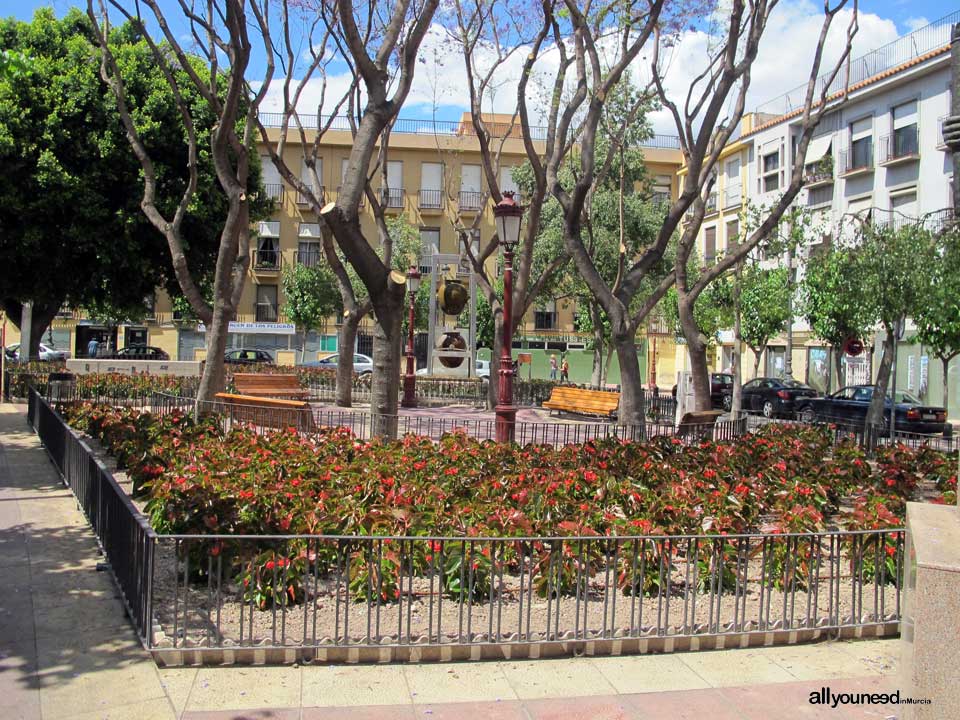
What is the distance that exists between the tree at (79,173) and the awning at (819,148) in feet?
75.1

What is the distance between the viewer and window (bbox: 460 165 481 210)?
47.3m

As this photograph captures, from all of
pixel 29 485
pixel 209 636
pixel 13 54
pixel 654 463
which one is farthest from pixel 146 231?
pixel 209 636

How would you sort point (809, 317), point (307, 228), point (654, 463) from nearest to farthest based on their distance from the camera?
point (654, 463)
point (809, 317)
point (307, 228)

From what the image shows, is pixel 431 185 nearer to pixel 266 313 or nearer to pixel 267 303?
pixel 267 303

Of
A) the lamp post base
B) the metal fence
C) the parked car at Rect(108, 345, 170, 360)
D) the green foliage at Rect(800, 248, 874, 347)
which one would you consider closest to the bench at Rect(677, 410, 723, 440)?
the lamp post base

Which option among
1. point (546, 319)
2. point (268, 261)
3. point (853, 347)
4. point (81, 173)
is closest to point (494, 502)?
point (81, 173)

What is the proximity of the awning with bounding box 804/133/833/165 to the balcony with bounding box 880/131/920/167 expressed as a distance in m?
2.98

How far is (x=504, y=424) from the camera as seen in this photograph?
12.8 m

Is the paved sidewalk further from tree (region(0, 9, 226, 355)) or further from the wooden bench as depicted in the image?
the wooden bench

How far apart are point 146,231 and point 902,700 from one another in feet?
68.2

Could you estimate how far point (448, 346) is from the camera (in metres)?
24.8

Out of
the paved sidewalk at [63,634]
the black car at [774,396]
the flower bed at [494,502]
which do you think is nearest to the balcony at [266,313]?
the black car at [774,396]

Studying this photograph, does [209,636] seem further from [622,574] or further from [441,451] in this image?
[441,451]

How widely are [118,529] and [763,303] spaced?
97.5 feet
